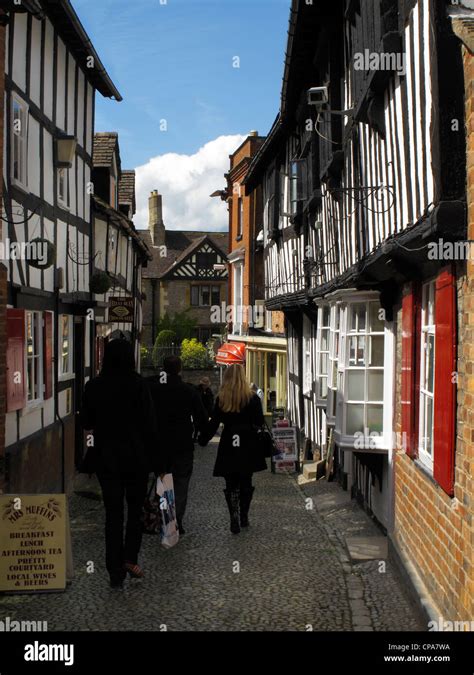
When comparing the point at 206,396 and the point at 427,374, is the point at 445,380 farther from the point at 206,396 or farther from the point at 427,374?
the point at 206,396

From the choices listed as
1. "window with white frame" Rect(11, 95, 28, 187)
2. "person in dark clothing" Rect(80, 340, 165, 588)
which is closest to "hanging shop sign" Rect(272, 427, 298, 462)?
"window with white frame" Rect(11, 95, 28, 187)

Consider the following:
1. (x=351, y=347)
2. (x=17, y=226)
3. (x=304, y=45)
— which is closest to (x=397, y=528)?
(x=351, y=347)

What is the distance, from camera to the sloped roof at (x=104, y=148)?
1827cm

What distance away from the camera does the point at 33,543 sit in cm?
618

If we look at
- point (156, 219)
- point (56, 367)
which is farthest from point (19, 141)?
point (156, 219)

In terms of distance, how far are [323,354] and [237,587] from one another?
6.94m

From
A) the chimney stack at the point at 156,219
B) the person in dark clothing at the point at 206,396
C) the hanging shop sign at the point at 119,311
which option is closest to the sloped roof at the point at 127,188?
the person in dark clothing at the point at 206,396

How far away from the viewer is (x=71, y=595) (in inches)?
243

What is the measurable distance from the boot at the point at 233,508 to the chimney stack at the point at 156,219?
149 ft

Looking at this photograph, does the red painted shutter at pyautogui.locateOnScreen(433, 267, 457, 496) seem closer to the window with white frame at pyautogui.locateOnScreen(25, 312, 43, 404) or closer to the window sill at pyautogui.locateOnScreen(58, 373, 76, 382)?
the window with white frame at pyautogui.locateOnScreen(25, 312, 43, 404)

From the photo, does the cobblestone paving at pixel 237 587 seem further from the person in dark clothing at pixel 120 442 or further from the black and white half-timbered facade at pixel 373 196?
the black and white half-timbered facade at pixel 373 196

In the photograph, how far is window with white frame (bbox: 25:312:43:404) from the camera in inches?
392
